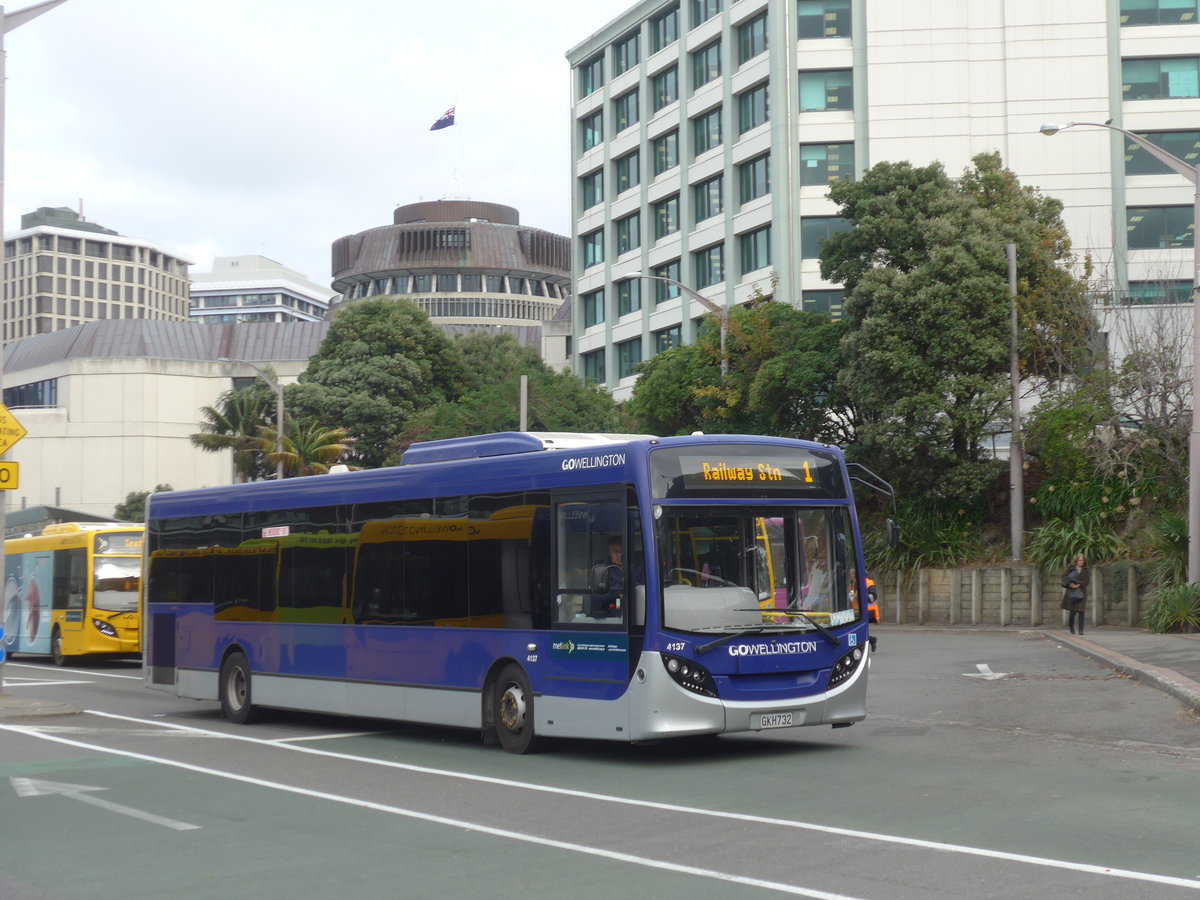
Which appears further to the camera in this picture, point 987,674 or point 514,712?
point 987,674

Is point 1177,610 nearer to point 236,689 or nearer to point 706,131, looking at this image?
point 236,689

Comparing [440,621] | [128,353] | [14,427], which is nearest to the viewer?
[440,621]

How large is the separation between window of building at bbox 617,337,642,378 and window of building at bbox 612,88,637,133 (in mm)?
10286

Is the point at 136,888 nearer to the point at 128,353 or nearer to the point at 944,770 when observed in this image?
the point at 944,770

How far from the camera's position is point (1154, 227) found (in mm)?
56375

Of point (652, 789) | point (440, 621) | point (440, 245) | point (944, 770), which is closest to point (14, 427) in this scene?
point (440, 621)

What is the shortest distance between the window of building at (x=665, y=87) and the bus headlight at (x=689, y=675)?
57.5 meters

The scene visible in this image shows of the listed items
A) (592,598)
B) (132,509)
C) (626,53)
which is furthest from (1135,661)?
(132,509)

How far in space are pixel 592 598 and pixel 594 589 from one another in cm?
12

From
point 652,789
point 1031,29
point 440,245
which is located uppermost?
point 440,245

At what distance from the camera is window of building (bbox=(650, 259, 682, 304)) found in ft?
220

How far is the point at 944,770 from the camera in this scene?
38.0ft

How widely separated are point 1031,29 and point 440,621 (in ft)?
163

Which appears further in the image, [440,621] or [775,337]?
[775,337]
